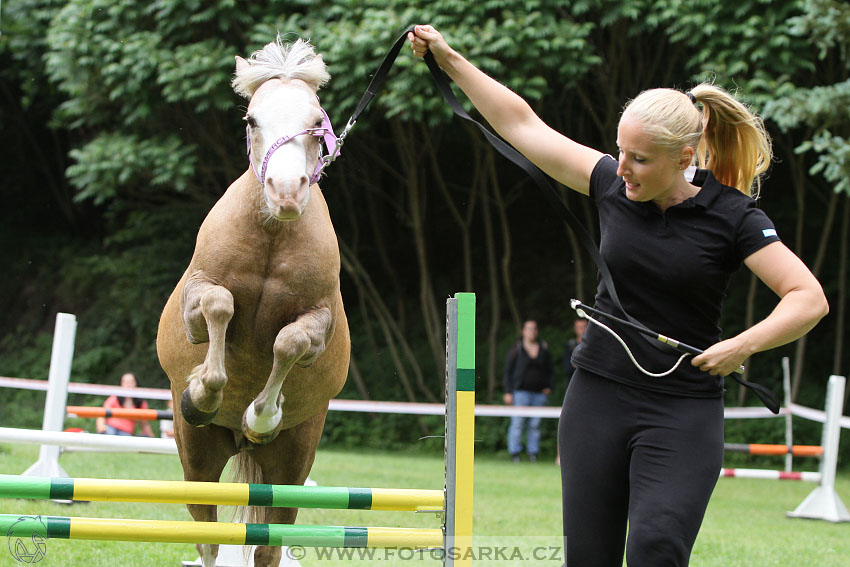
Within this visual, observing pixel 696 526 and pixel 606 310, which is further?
pixel 606 310

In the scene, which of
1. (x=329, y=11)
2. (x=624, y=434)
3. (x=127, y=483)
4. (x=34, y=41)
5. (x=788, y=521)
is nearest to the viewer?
(x=624, y=434)

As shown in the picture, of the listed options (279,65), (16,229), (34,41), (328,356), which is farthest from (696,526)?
Result: (16,229)

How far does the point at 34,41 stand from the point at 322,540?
12345 millimetres

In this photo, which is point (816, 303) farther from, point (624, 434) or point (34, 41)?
point (34, 41)

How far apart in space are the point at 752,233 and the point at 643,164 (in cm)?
34

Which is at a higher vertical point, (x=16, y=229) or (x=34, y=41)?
(x=34, y=41)

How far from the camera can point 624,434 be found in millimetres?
2531

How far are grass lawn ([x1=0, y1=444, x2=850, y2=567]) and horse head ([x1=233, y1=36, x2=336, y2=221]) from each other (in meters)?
1.51

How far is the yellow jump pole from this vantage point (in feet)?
9.50

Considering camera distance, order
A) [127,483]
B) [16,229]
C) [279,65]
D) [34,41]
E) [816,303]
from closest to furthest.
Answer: [816,303]
[127,483]
[279,65]
[34,41]
[16,229]

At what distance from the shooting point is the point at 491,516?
7.11 m

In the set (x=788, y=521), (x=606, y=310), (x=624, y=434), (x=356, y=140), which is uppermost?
(x=356, y=140)

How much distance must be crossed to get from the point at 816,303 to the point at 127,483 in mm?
2153

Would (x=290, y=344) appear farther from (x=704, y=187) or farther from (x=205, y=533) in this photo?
(x=704, y=187)
